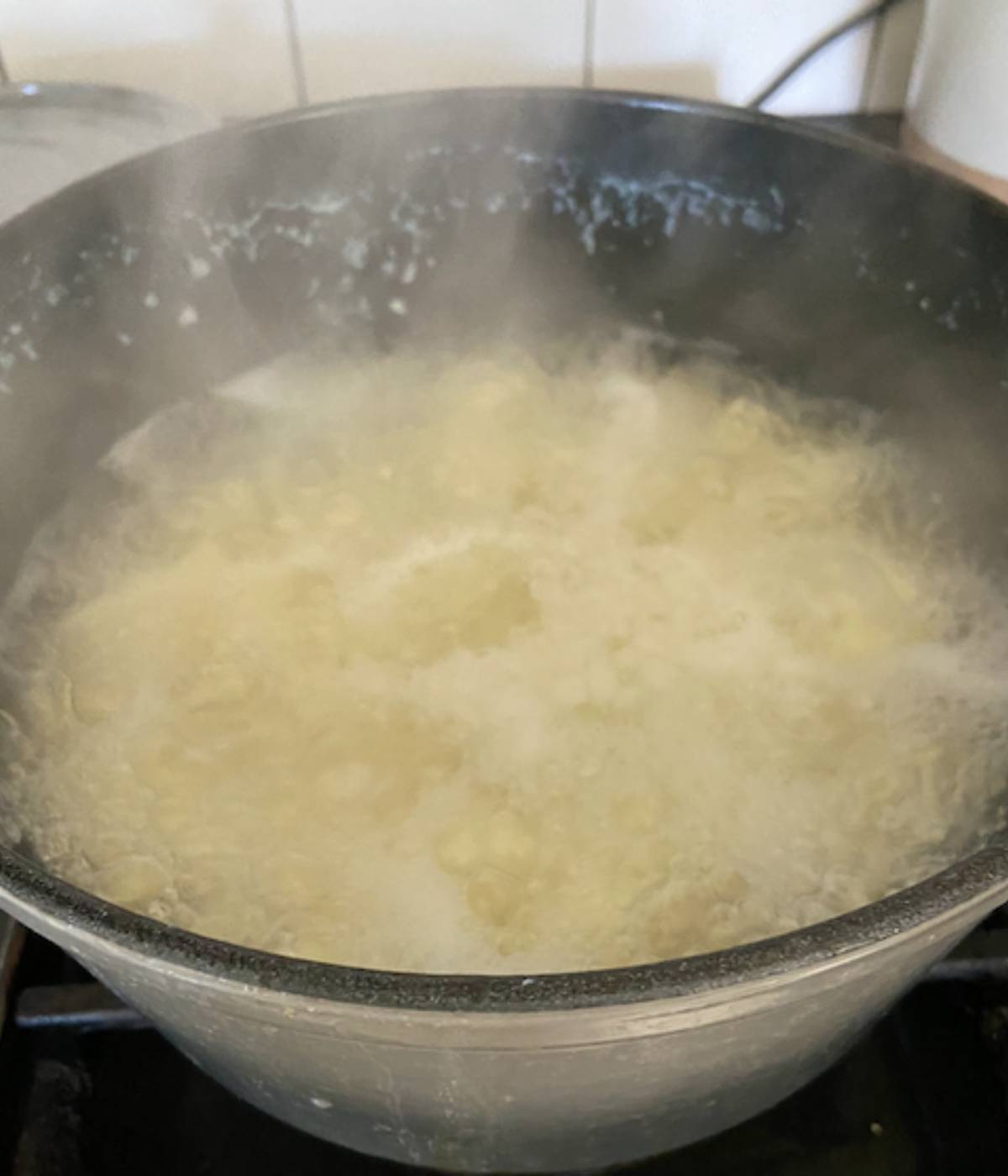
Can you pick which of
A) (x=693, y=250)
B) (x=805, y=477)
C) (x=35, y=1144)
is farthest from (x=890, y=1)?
(x=35, y=1144)

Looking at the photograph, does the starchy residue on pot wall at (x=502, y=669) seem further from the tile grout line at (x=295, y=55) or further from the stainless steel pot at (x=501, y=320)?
the tile grout line at (x=295, y=55)

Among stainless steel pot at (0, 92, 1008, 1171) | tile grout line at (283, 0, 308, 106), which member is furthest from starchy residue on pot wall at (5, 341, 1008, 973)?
tile grout line at (283, 0, 308, 106)

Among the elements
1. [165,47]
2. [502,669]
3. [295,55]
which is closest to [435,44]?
[295,55]

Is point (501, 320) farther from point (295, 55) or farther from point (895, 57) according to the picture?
point (895, 57)

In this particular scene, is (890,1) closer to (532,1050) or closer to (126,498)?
(126,498)

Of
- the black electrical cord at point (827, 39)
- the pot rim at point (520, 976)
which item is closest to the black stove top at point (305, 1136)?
the pot rim at point (520, 976)

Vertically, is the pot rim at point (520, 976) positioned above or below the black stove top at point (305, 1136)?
above
